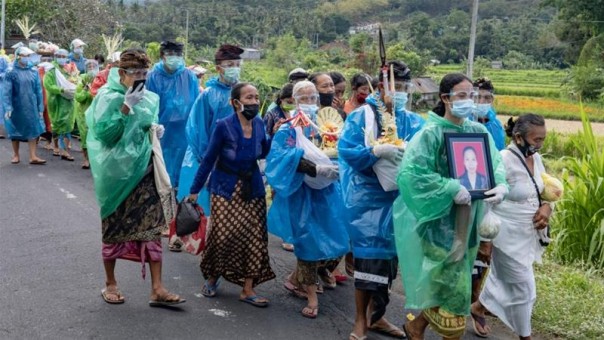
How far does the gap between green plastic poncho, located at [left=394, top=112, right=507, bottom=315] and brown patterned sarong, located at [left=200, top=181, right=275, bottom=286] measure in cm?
156

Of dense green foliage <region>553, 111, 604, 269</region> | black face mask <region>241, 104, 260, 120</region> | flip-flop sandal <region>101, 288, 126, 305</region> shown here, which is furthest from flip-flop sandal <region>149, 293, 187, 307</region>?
dense green foliage <region>553, 111, 604, 269</region>

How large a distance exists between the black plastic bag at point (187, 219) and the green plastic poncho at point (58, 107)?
783 centimetres

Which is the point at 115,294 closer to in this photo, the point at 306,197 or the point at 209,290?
the point at 209,290

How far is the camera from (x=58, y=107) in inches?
511

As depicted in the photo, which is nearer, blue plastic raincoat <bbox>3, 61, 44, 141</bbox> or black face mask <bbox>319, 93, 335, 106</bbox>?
black face mask <bbox>319, 93, 335, 106</bbox>

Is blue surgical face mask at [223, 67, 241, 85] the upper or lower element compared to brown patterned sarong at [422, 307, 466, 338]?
upper

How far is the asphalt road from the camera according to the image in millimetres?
5238

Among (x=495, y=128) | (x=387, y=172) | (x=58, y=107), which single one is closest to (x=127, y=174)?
(x=387, y=172)

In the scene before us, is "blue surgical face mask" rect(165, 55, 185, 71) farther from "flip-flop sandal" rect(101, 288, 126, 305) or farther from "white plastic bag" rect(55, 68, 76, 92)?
"white plastic bag" rect(55, 68, 76, 92)

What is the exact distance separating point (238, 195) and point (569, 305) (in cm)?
276

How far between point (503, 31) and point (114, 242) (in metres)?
64.5

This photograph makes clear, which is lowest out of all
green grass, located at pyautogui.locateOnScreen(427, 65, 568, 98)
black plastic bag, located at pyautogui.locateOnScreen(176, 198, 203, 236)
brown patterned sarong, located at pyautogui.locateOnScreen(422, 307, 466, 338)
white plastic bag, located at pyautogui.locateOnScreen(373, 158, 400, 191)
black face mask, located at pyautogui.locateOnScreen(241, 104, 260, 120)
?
green grass, located at pyautogui.locateOnScreen(427, 65, 568, 98)

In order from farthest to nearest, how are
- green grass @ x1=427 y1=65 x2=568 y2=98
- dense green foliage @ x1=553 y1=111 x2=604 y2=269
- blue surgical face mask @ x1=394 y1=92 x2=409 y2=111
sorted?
green grass @ x1=427 y1=65 x2=568 y2=98 → dense green foliage @ x1=553 y1=111 x2=604 y2=269 → blue surgical face mask @ x1=394 y1=92 x2=409 y2=111

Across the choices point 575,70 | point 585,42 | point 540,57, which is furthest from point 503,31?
point 575,70
